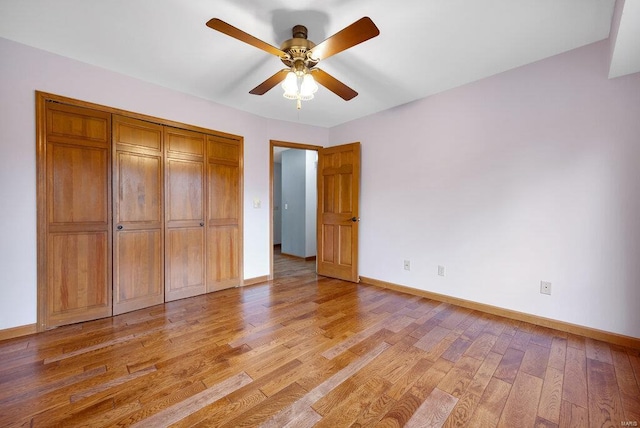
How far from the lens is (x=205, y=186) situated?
3.34 meters

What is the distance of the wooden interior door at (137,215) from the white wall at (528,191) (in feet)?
9.42

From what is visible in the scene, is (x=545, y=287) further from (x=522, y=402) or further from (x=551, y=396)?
(x=522, y=402)

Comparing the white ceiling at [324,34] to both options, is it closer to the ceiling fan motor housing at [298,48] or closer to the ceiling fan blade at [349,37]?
the ceiling fan motor housing at [298,48]

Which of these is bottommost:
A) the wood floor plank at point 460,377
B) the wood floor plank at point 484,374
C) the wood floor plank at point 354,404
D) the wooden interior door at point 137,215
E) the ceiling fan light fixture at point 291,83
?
the wood floor plank at point 484,374

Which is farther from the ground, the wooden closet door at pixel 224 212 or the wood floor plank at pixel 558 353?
the wooden closet door at pixel 224 212

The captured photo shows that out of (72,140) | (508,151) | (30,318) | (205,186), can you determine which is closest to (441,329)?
(508,151)

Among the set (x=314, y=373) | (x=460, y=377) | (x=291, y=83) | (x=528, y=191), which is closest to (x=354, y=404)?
(x=314, y=373)

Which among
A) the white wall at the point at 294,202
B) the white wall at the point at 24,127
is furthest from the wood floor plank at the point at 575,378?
the white wall at the point at 294,202

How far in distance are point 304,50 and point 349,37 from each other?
1.40ft

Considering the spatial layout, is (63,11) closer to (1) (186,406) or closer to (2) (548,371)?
(1) (186,406)

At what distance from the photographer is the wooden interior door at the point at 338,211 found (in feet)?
12.9

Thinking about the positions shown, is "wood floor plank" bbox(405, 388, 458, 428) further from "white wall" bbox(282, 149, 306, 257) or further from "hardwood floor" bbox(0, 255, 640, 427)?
"white wall" bbox(282, 149, 306, 257)

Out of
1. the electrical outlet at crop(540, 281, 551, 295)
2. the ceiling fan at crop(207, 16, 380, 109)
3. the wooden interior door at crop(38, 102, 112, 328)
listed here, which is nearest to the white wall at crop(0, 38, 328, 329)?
the wooden interior door at crop(38, 102, 112, 328)

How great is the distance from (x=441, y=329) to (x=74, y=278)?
136 inches
